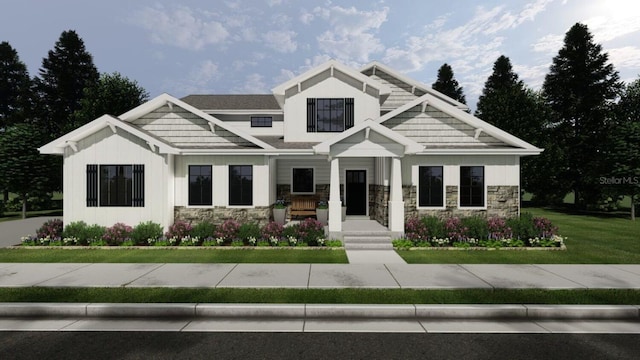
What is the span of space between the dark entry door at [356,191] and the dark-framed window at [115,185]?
9663 millimetres

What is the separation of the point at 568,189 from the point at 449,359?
3099 centimetres

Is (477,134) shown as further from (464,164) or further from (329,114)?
(329,114)

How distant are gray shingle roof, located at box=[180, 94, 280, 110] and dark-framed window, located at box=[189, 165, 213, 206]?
930 centimetres

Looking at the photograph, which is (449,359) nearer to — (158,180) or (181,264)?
(181,264)

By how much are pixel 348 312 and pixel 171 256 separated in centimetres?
694

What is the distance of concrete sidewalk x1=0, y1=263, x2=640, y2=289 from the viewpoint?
6938mm

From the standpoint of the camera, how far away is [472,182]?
44.3 ft

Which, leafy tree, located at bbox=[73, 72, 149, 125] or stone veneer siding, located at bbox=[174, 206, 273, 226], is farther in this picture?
leafy tree, located at bbox=[73, 72, 149, 125]

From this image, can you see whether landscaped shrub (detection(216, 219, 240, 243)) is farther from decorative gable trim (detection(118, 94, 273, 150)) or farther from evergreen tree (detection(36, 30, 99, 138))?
evergreen tree (detection(36, 30, 99, 138))

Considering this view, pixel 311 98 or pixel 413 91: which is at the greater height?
pixel 413 91

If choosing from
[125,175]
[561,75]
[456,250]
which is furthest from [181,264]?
[561,75]

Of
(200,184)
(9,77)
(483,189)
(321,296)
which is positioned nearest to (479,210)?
(483,189)

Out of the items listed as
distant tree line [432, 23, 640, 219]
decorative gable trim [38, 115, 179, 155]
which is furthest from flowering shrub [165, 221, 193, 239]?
distant tree line [432, 23, 640, 219]

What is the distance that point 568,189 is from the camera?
89.1ft
